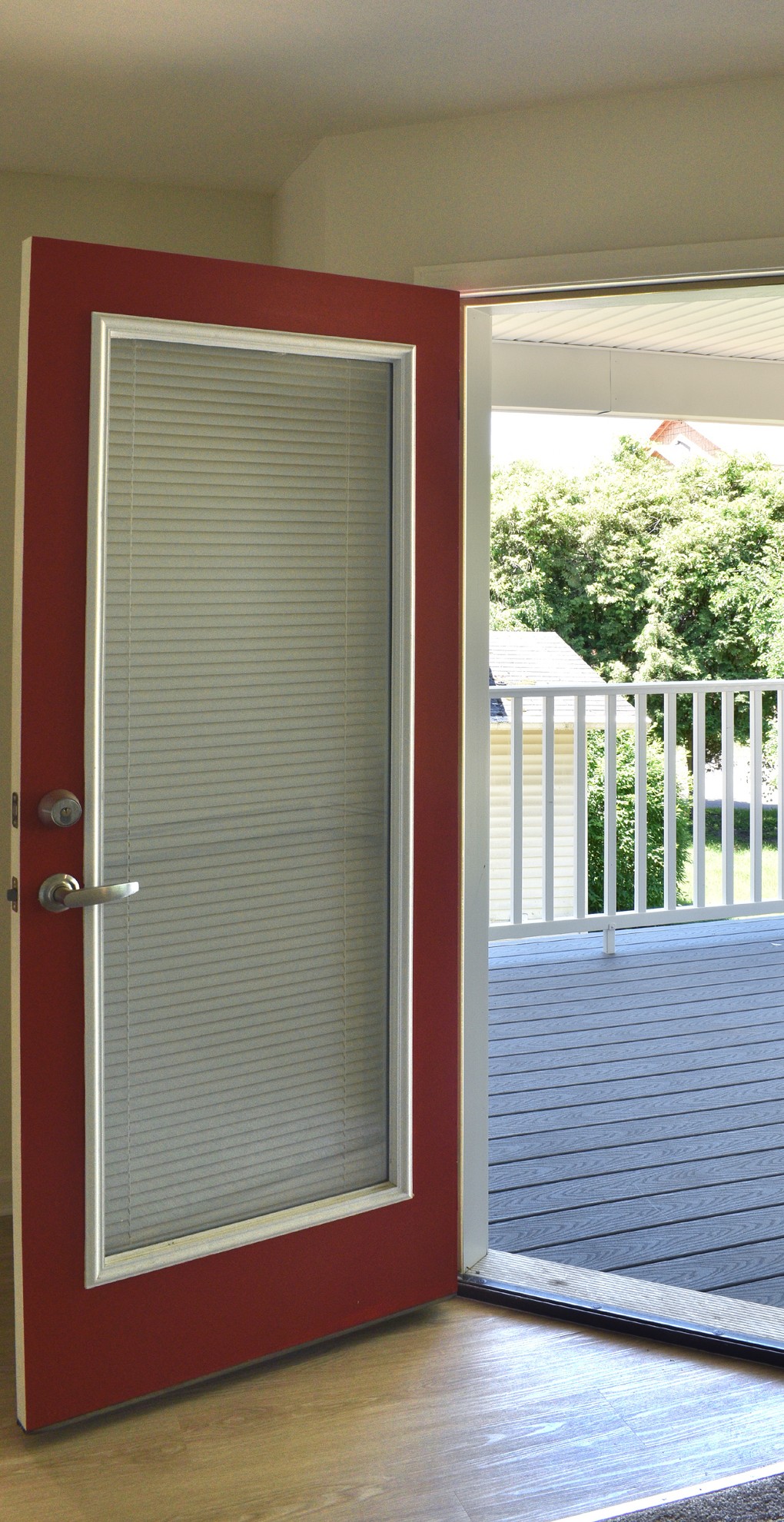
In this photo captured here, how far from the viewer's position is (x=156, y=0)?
196 cm

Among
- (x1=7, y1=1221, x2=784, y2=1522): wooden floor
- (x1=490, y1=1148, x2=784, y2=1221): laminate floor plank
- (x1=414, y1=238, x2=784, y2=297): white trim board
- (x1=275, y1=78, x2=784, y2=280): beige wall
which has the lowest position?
(x1=7, y1=1221, x2=784, y2=1522): wooden floor

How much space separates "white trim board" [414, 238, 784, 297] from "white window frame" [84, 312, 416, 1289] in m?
0.22

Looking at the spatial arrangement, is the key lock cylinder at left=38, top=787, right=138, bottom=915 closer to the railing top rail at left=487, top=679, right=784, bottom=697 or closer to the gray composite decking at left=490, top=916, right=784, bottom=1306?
the gray composite decking at left=490, top=916, right=784, bottom=1306

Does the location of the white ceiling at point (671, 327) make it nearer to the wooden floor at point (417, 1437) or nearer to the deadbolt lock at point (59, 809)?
the deadbolt lock at point (59, 809)

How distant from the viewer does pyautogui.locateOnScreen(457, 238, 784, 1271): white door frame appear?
2.29m

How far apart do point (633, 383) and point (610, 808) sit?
6.84 feet

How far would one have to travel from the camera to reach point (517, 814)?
15.8 ft

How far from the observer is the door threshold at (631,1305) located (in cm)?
235

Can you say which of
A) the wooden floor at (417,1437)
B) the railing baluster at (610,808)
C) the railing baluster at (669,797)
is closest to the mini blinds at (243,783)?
the wooden floor at (417,1437)

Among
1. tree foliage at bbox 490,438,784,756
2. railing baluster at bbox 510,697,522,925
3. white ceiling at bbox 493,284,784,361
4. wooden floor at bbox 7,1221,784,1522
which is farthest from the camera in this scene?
tree foliage at bbox 490,438,784,756

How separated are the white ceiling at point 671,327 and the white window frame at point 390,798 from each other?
2197 mm

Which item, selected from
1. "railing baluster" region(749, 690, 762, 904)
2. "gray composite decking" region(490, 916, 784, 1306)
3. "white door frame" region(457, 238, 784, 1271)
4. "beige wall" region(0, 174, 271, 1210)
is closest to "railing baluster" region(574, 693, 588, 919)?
"gray composite decking" region(490, 916, 784, 1306)

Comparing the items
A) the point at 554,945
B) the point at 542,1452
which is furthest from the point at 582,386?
the point at 542,1452

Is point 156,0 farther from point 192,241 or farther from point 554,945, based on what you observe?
point 554,945
